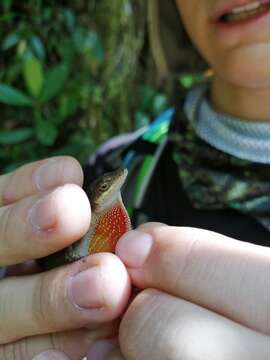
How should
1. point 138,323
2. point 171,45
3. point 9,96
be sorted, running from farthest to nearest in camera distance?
point 9,96 < point 171,45 < point 138,323

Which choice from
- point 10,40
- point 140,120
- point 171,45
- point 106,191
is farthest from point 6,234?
point 140,120

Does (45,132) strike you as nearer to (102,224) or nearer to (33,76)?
(33,76)

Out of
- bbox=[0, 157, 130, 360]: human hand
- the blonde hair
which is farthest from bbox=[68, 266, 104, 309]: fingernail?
the blonde hair

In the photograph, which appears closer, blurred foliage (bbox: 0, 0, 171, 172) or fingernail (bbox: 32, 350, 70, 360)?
fingernail (bbox: 32, 350, 70, 360)

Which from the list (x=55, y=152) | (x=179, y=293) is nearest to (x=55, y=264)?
(x=179, y=293)

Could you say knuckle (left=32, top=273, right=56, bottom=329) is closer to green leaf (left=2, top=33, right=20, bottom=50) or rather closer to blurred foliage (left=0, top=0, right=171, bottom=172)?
blurred foliage (left=0, top=0, right=171, bottom=172)

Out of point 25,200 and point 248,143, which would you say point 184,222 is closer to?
point 248,143

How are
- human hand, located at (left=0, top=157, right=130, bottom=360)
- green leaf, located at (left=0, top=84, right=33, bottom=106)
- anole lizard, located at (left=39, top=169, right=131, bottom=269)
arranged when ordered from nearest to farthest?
human hand, located at (left=0, top=157, right=130, bottom=360) < anole lizard, located at (left=39, top=169, right=131, bottom=269) < green leaf, located at (left=0, top=84, right=33, bottom=106)
